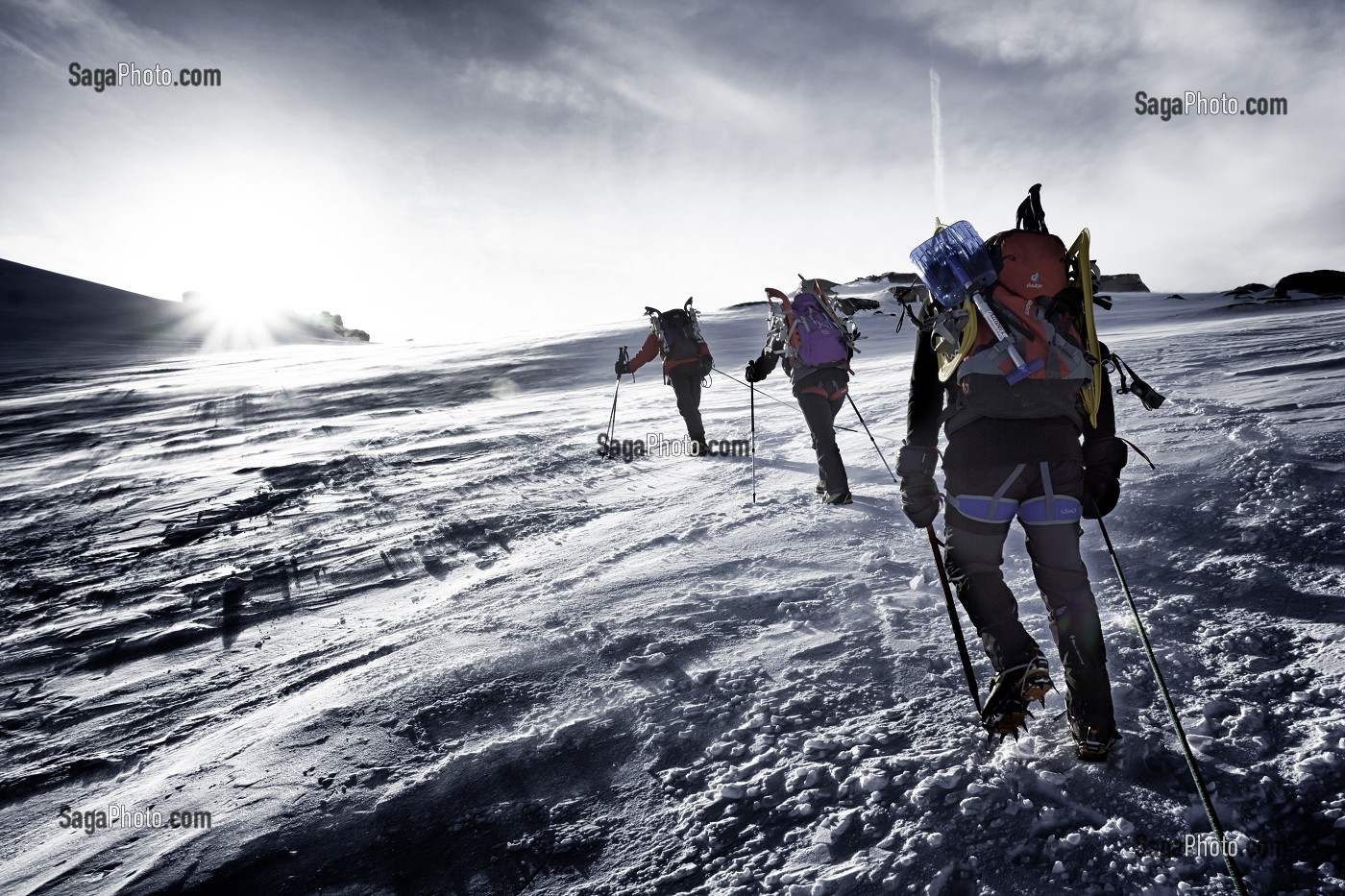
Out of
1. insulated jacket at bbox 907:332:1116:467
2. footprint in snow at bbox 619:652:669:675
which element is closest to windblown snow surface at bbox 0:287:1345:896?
footprint in snow at bbox 619:652:669:675

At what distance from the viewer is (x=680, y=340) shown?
31.7 ft

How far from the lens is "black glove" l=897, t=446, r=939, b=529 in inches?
111

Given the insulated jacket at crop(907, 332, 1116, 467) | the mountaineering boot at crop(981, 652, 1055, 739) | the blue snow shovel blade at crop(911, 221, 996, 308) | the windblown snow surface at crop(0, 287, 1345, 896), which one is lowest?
the windblown snow surface at crop(0, 287, 1345, 896)

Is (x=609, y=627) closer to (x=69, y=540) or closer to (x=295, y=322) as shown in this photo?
(x=69, y=540)

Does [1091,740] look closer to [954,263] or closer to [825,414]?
[954,263]

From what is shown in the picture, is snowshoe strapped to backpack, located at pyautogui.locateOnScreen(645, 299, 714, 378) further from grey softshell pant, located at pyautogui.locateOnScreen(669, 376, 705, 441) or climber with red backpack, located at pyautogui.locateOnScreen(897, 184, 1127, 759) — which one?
climber with red backpack, located at pyautogui.locateOnScreen(897, 184, 1127, 759)

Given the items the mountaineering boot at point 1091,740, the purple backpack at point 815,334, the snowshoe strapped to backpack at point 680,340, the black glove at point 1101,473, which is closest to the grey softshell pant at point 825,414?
the purple backpack at point 815,334

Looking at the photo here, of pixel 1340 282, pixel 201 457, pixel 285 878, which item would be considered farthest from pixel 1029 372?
pixel 1340 282

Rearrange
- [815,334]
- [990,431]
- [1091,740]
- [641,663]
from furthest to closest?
[815,334]
[641,663]
[990,431]
[1091,740]

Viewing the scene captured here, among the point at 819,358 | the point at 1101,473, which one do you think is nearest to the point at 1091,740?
the point at 1101,473

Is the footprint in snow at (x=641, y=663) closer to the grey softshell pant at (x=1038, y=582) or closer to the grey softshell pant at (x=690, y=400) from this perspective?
the grey softshell pant at (x=1038, y=582)

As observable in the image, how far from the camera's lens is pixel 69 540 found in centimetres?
704

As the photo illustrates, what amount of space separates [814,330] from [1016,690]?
475 cm

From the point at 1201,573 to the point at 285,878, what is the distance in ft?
16.2
